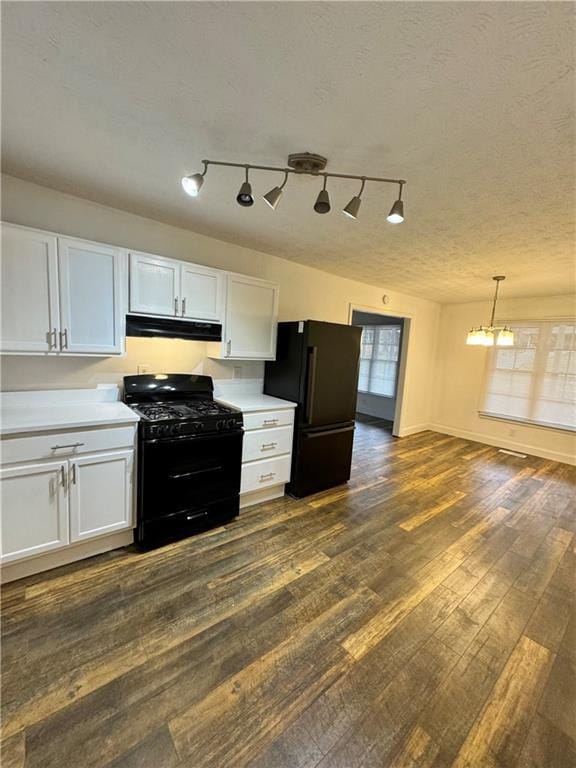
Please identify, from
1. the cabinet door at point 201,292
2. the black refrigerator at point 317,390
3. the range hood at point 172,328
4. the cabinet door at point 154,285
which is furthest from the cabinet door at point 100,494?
the black refrigerator at point 317,390


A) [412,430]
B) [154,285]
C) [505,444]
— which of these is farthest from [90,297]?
[505,444]

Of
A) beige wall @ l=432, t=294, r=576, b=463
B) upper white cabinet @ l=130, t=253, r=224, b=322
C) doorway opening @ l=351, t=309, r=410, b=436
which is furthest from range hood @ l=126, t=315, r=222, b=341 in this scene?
beige wall @ l=432, t=294, r=576, b=463

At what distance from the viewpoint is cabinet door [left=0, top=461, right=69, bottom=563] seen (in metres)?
1.84

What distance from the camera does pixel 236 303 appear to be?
116 inches

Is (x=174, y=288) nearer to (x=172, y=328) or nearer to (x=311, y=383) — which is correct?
(x=172, y=328)

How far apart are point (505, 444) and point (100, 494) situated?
586cm

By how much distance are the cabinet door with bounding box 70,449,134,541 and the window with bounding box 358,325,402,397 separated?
5.53 meters

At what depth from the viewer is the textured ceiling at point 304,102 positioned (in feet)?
3.19

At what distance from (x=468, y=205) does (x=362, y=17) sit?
4.86ft

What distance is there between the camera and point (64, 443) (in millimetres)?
1959

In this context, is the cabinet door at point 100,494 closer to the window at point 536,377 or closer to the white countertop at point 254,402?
the white countertop at point 254,402

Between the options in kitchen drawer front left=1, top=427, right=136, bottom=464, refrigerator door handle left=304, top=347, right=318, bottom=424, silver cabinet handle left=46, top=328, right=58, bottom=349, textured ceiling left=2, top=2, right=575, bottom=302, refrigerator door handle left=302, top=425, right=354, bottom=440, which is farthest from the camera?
refrigerator door handle left=302, top=425, right=354, bottom=440

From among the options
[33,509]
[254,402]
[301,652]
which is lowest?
[301,652]

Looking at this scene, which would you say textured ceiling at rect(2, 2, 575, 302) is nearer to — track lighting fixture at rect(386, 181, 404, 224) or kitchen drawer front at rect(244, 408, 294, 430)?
track lighting fixture at rect(386, 181, 404, 224)
